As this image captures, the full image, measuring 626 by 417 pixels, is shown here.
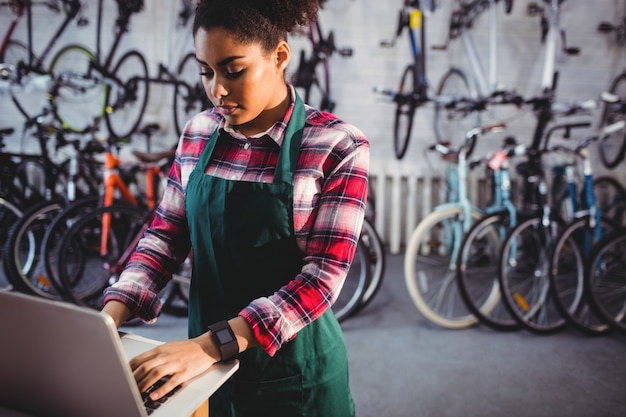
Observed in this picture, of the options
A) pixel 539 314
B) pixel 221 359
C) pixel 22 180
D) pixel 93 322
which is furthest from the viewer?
pixel 22 180

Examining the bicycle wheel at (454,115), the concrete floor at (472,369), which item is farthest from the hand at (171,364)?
the bicycle wheel at (454,115)

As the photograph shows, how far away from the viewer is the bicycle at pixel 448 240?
282cm

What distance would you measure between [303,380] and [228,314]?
189mm

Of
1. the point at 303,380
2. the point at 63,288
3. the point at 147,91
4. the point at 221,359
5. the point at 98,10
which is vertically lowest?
the point at 63,288

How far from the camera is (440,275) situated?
142 inches

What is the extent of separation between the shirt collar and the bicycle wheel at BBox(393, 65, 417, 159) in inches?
125

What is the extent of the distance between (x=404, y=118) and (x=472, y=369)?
103 inches

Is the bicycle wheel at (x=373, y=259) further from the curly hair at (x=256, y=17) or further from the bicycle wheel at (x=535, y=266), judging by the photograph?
the curly hair at (x=256, y=17)

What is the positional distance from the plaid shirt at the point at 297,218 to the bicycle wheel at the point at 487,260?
6.74 ft

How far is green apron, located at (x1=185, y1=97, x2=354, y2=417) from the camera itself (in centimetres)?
84

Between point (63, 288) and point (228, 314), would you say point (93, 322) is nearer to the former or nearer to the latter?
point (228, 314)

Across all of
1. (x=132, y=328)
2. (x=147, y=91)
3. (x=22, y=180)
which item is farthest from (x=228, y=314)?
(x=147, y=91)

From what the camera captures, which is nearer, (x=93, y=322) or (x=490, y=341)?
(x=93, y=322)

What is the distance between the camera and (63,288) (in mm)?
2676
